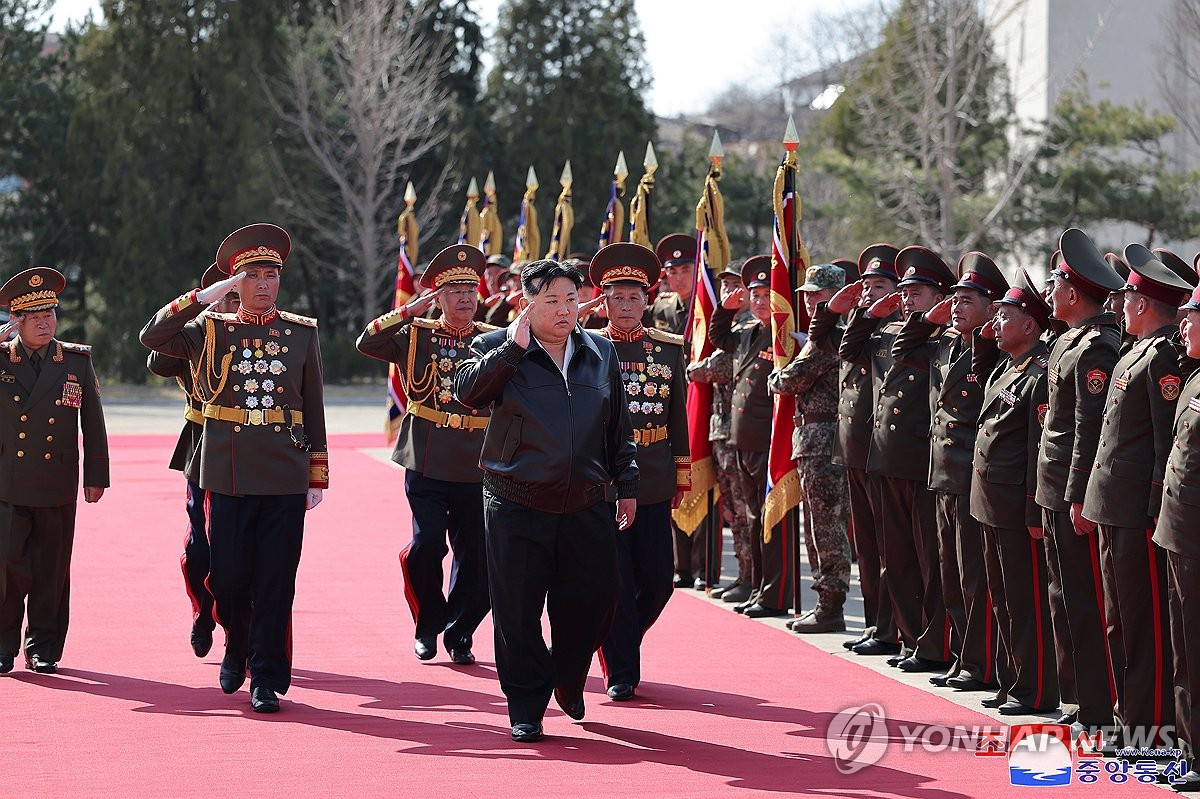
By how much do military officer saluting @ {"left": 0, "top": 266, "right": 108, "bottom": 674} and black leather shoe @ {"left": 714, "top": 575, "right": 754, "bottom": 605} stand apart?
4144 mm

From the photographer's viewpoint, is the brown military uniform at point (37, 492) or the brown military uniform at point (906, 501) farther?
the brown military uniform at point (906, 501)

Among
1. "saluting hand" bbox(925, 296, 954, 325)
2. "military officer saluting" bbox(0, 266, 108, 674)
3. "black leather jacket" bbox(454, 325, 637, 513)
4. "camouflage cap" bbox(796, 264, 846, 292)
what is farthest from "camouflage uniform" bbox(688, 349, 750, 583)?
"military officer saluting" bbox(0, 266, 108, 674)

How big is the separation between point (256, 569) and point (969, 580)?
3321 mm

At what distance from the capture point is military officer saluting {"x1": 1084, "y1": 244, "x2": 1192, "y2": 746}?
6.01 meters

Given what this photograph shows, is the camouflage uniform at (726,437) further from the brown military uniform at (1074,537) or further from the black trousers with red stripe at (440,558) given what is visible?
the brown military uniform at (1074,537)

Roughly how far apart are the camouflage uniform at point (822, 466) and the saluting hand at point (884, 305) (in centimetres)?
86

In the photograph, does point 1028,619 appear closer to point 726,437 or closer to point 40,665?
point 726,437

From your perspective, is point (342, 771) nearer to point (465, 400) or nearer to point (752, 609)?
point (465, 400)

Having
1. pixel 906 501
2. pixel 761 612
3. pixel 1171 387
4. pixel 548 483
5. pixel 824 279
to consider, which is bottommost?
pixel 761 612

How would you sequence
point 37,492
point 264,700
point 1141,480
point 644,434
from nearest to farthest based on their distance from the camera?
1. point 1141,480
2. point 264,700
3. point 644,434
4. point 37,492

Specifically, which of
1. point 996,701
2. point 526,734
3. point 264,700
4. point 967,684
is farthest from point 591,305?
point 996,701

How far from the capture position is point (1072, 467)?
643 cm

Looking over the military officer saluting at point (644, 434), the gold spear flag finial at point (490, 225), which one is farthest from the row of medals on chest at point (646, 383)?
the gold spear flag finial at point (490, 225)

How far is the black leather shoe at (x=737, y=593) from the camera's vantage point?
34.4 ft
